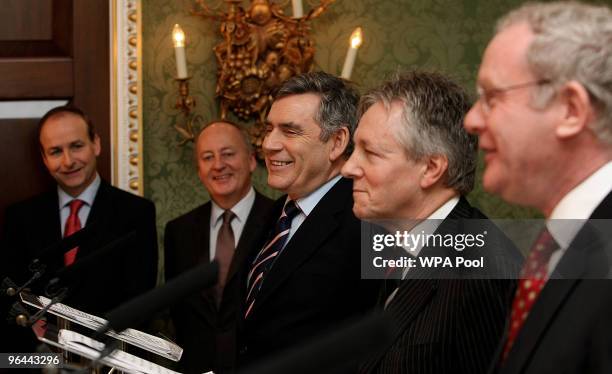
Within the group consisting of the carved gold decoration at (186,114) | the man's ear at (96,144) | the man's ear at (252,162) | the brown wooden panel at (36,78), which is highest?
the brown wooden panel at (36,78)

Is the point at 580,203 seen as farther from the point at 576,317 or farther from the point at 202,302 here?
Answer: the point at 202,302

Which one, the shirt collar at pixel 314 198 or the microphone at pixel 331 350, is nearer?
the microphone at pixel 331 350

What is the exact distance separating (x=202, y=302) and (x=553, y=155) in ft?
7.86

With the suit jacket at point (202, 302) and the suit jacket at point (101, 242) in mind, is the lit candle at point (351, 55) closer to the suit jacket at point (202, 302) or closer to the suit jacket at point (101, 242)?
the suit jacket at point (202, 302)

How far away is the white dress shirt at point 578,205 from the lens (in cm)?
130

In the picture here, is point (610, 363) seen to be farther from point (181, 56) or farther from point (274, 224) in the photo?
point (181, 56)

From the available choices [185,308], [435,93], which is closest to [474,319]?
[435,93]

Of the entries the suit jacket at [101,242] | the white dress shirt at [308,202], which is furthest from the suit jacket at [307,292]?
the suit jacket at [101,242]

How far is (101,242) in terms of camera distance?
3516 mm

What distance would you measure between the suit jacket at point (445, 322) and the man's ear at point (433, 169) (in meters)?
0.14

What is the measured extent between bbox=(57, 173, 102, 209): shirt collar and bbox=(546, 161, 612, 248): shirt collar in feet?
8.76

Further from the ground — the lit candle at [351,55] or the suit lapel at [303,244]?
the lit candle at [351,55]

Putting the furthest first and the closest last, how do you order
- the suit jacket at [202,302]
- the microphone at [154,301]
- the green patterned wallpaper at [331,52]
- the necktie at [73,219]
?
the green patterned wallpaper at [331,52]
the necktie at [73,219]
the suit jacket at [202,302]
the microphone at [154,301]

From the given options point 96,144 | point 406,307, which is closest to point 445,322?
point 406,307
